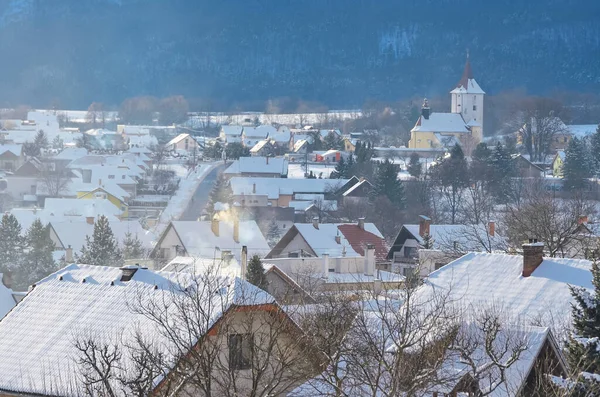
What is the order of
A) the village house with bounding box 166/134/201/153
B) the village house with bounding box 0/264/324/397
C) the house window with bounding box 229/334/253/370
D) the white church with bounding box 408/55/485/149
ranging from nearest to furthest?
1. the village house with bounding box 0/264/324/397
2. the house window with bounding box 229/334/253/370
3. the white church with bounding box 408/55/485/149
4. the village house with bounding box 166/134/201/153

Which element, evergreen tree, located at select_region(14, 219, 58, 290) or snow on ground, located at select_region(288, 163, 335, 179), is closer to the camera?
evergreen tree, located at select_region(14, 219, 58, 290)

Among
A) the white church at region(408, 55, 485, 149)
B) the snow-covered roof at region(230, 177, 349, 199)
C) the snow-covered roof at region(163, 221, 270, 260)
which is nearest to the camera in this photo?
the snow-covered roof at region(163, 221, 270, 260)

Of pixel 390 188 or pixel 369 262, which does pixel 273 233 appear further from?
pixel 369 262

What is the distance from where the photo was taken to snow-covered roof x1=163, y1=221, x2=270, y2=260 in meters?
37.2

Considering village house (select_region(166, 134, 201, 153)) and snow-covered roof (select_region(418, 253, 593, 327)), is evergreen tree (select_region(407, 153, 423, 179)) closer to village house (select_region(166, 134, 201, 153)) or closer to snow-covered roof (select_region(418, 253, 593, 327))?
village house (select_region(166, 134, 201, 153))

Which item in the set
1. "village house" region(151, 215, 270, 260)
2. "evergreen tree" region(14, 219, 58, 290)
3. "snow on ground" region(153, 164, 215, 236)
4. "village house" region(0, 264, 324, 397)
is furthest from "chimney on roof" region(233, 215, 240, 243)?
"village house" region(0, 264, 324, 397)

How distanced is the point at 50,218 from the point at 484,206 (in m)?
19.4

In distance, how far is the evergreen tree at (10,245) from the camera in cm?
3974

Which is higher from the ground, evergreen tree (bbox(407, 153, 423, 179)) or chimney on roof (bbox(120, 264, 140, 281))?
chimney on roof (bbox(120, 264, 140, 281))

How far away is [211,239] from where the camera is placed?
3809cm

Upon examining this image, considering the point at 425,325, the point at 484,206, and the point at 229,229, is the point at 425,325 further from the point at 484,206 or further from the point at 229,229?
the point at 484,206

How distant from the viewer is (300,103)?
566 ft

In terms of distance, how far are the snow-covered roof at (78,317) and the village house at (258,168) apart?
62.2m

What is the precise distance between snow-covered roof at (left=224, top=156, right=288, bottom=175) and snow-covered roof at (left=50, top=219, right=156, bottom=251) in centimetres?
2845
